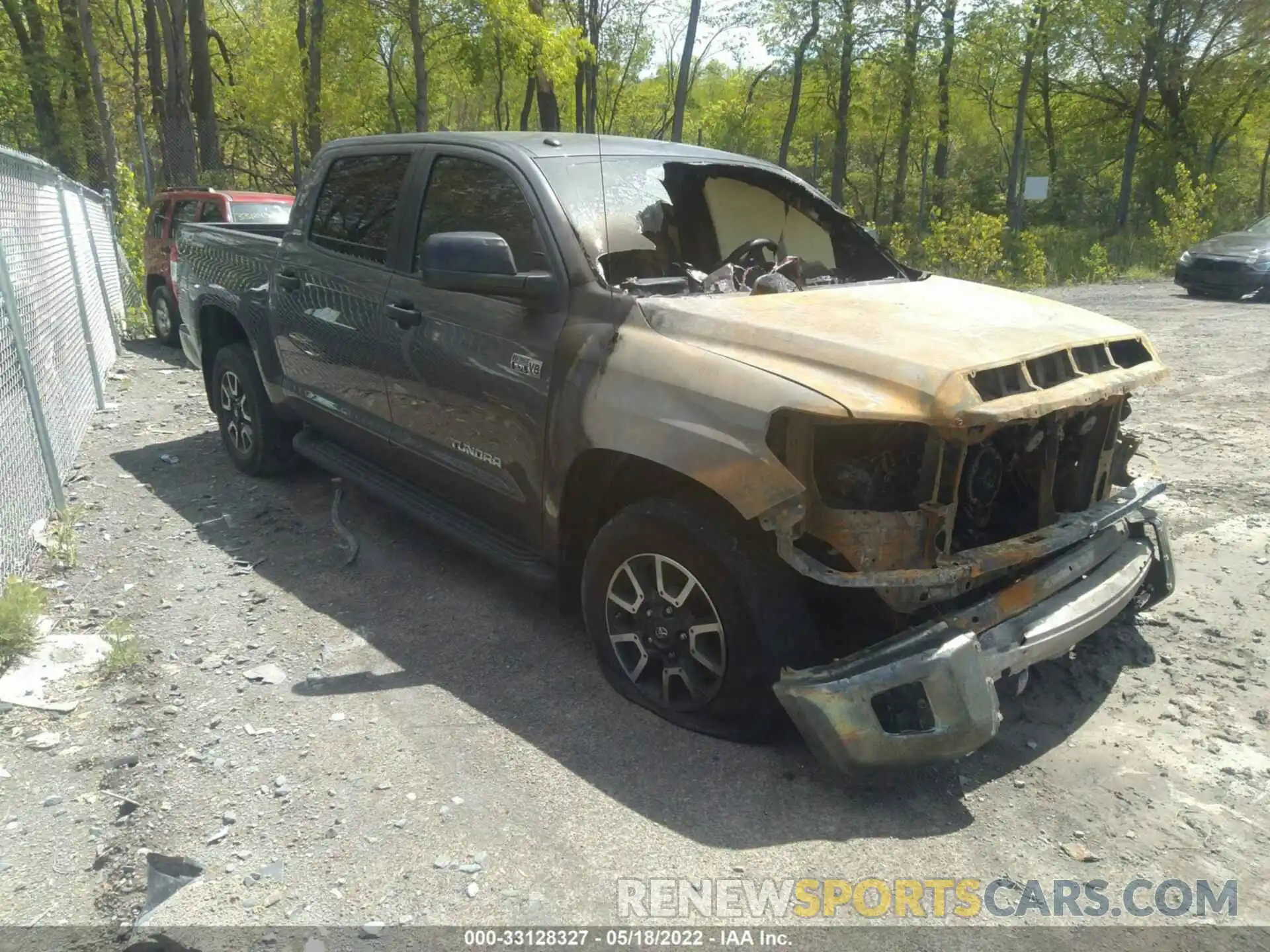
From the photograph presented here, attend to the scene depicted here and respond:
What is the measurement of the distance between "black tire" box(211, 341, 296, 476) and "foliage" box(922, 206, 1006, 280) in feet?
45.0

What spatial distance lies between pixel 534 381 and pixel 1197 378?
7.30m

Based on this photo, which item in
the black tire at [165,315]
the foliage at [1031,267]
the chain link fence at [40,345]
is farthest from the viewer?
the foliage at [1031,267]

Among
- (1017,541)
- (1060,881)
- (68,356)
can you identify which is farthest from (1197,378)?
(68,356)

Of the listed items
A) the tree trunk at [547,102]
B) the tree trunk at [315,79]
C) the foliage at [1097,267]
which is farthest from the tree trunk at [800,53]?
the tree trunk at [315,79]

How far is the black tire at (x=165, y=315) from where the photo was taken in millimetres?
11180

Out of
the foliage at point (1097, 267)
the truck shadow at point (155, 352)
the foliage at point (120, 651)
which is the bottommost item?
the truck shadow at point (155, 352)

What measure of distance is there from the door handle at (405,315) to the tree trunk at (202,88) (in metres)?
17.5

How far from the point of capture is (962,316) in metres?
3.21

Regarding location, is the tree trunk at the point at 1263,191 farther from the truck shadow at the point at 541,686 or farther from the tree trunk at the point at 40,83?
the tree trunk at the point at 40,83

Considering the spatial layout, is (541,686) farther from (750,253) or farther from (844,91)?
(844,91)

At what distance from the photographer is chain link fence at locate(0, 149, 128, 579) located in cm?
459

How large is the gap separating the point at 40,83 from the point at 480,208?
2517 centimetres

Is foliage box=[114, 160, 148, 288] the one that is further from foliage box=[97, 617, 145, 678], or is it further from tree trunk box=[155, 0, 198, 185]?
foliage box=[97, 617, 145, 678]

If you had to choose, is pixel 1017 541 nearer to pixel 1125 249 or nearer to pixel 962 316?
pixel 962 316
